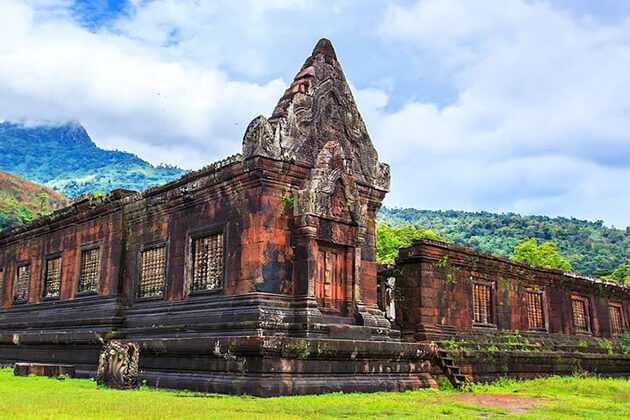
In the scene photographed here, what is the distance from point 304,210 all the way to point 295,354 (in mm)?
3154

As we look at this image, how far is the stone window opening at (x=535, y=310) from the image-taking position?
21.0 metres

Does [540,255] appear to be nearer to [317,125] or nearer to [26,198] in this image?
[317,125]

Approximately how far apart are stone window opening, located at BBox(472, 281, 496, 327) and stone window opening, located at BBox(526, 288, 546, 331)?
2.24 m

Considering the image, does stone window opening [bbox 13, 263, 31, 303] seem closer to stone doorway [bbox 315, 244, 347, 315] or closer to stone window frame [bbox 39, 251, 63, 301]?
stone window frame [bbox 39, 251, 63, 301]

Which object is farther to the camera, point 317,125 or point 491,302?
point 491,302

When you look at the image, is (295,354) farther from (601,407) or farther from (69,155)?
(69,155)

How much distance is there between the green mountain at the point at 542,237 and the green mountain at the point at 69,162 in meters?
72.1

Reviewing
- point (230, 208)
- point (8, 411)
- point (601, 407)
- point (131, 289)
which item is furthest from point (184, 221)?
point (601, 407)

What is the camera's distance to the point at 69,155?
16675cm

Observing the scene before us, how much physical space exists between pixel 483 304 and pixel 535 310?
3.16 meters

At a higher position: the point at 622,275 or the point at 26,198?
the point at 26,198

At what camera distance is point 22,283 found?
2144 centimetres

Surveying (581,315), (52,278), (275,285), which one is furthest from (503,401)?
(52,278)

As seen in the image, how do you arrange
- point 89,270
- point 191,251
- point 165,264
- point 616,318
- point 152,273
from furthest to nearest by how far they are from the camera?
point 616,318 < point 89,270 < point 152,273 < point 165,264 < point 191,251
